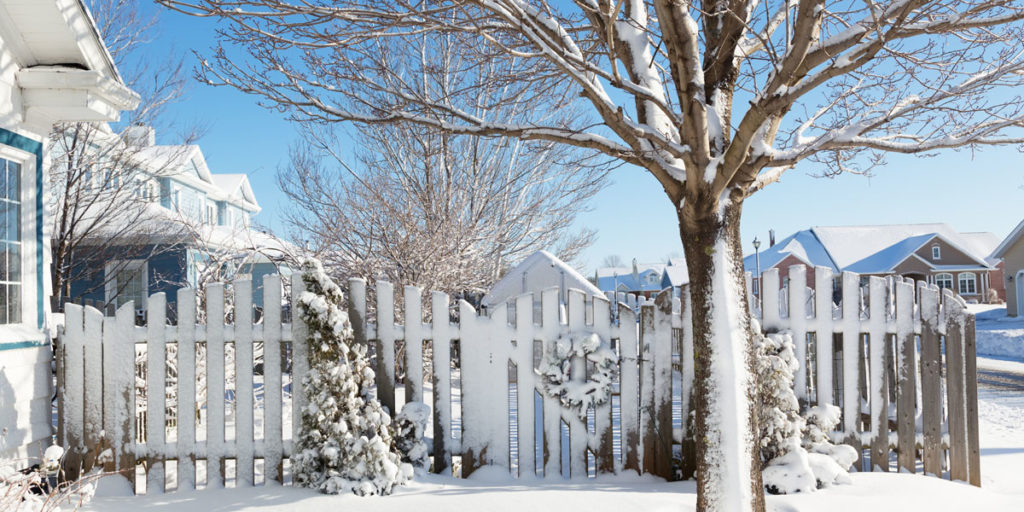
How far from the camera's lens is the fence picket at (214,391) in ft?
15.4

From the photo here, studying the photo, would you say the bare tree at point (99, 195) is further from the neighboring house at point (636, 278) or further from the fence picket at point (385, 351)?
the neighboring house at point (636, 278)

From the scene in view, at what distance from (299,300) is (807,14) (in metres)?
3.65

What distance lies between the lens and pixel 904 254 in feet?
133

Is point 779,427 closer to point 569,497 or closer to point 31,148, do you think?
point 569,497

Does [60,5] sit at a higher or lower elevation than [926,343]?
higher

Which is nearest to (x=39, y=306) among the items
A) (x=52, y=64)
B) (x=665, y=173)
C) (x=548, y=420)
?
(x=52, y=64)

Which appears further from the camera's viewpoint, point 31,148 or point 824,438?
point 31,148

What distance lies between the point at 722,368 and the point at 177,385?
12.4 ft

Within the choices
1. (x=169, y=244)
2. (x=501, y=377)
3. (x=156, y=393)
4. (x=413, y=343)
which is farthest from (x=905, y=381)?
(x=169, y=244)

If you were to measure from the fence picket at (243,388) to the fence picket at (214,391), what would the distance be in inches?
4.8

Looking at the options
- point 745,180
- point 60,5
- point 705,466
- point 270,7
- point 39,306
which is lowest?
point 705,466

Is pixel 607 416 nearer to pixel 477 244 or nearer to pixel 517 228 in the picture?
pixel 477 244

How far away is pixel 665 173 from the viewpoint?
4.02 m

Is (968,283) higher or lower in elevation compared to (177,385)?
lower
